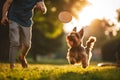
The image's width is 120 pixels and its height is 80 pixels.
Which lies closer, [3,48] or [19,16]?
[19,16]

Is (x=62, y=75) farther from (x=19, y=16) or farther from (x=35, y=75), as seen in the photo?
(x=19, y=16)

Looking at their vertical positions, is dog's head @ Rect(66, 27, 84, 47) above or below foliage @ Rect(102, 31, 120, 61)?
above

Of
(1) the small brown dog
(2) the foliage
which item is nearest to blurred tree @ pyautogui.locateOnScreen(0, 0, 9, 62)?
(1) the small brown dog

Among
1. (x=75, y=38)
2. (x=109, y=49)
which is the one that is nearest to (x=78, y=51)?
(x=75, y=38)

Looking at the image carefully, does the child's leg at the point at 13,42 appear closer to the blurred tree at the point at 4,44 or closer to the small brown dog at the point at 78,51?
the small brown dog at the point at 78,51

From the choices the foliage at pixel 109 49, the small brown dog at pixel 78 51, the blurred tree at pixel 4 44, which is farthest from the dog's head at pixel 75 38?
the foliage at pixel 109 49

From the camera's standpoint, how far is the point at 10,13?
31.2ft

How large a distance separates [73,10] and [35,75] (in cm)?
1550

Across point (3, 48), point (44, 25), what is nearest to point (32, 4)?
point (3, 48)

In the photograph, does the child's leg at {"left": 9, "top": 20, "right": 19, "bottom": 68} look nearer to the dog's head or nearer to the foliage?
the dog's head

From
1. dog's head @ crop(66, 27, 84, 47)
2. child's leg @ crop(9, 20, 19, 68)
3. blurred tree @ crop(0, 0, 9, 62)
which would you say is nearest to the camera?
child's leg @ crop(9, 20, 19, 68)

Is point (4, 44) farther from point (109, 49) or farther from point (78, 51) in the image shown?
point (109, 49)

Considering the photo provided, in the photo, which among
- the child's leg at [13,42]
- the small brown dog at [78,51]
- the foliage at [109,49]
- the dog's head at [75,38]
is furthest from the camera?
the foliage at [109,49]

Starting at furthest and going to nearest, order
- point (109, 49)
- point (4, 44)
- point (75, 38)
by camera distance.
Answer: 1. point (109, 49)
2. point (4, 44)
3. point (75, 38)
